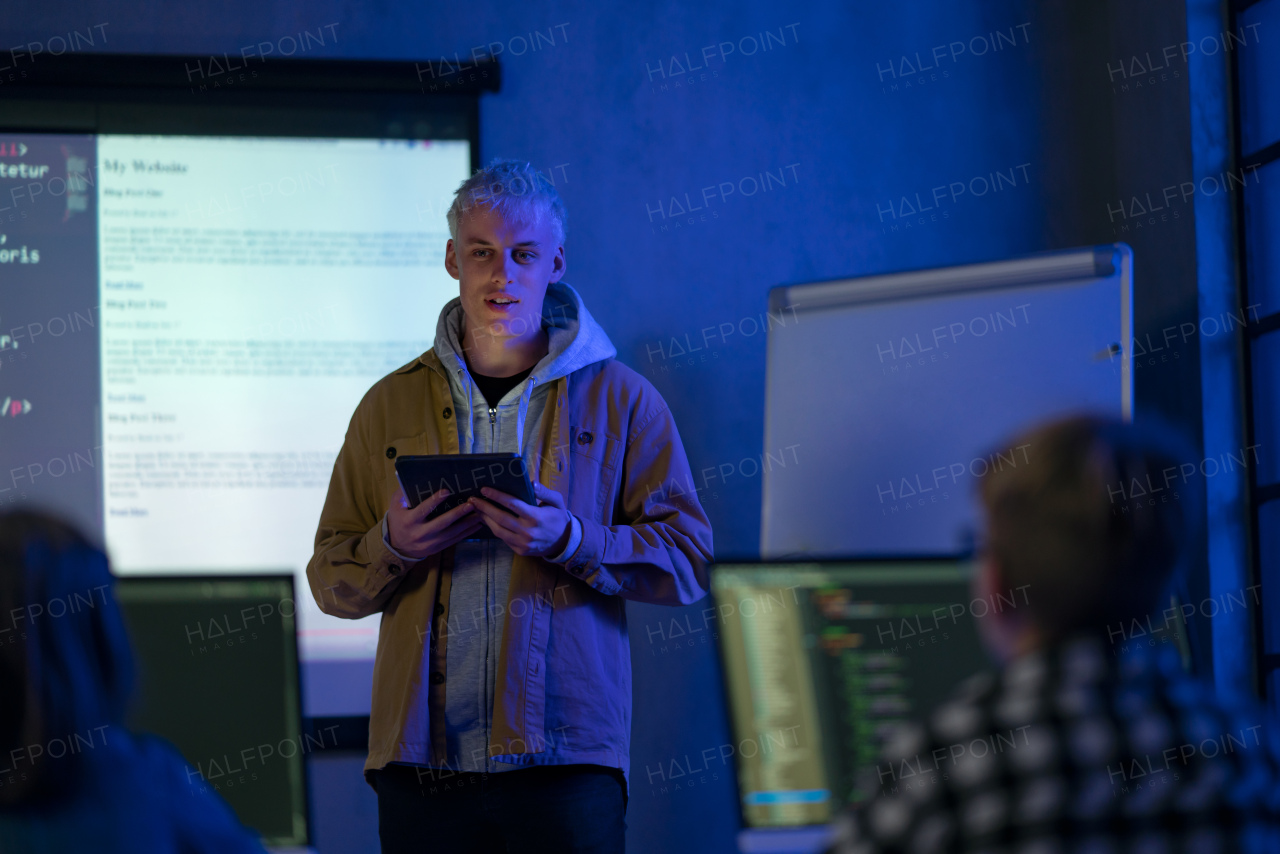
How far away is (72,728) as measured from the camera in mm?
1136

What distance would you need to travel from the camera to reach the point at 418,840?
2029 millimetres

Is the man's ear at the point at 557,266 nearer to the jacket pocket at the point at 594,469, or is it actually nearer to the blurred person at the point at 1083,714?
the jacket pocket at the point at 594,469

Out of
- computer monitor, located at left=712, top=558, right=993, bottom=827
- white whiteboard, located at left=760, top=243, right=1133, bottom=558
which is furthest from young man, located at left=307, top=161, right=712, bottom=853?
computer monitor, located at left=712, top=558, right=993, bottom=827

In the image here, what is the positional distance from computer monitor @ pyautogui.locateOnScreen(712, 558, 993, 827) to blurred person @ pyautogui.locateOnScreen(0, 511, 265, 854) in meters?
0.54

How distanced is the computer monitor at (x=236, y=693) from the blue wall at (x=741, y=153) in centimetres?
201

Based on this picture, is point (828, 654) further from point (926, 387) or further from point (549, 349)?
point (926, 387)

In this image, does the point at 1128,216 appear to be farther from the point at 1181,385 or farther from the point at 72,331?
the point at 72,331

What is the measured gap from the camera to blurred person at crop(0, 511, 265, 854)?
1.11 meters

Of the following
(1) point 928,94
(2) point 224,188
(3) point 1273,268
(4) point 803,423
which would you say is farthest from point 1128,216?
(2) point 224,188

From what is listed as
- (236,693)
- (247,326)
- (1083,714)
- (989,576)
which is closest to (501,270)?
(236,693)

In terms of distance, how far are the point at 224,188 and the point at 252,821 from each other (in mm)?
2293

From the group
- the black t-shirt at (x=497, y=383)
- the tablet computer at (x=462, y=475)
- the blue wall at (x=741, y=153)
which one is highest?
the blue wall at (x=741, y=153)

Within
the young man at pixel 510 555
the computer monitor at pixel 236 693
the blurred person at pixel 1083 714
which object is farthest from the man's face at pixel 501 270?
the blurred person at pixel 1083 714

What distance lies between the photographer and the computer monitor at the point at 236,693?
134cm
